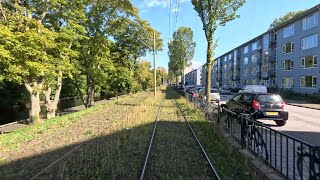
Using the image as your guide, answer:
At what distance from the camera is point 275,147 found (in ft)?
22.1

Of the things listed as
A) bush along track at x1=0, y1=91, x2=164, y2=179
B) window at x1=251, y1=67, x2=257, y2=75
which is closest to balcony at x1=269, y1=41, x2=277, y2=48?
window at x1=251, y1=67, x2=257, y2=75

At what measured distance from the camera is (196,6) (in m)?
22.6

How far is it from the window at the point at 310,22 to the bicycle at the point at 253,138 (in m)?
37.2

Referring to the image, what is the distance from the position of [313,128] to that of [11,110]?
33360 mm

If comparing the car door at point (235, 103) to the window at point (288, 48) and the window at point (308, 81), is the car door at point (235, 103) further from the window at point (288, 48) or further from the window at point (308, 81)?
the window at point (288, 48)

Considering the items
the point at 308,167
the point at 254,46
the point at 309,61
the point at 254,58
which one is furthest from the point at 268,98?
the point at 254,46

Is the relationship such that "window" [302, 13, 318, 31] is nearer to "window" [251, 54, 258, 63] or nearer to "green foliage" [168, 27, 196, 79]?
"window" [251, 54, 258, 63]

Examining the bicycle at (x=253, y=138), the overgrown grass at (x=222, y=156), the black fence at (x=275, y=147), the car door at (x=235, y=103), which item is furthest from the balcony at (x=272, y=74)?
the bicycle at (x=253, y=138)

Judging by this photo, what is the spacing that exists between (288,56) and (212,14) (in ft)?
104

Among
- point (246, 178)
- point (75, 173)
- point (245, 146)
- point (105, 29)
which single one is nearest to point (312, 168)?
point (246, 178)

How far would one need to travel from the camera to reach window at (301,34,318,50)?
40.7 m

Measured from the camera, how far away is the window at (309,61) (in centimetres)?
4075

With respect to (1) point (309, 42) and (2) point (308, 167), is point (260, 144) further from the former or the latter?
(1) point (309, 42)

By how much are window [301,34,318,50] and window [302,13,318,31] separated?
57.0 inches
